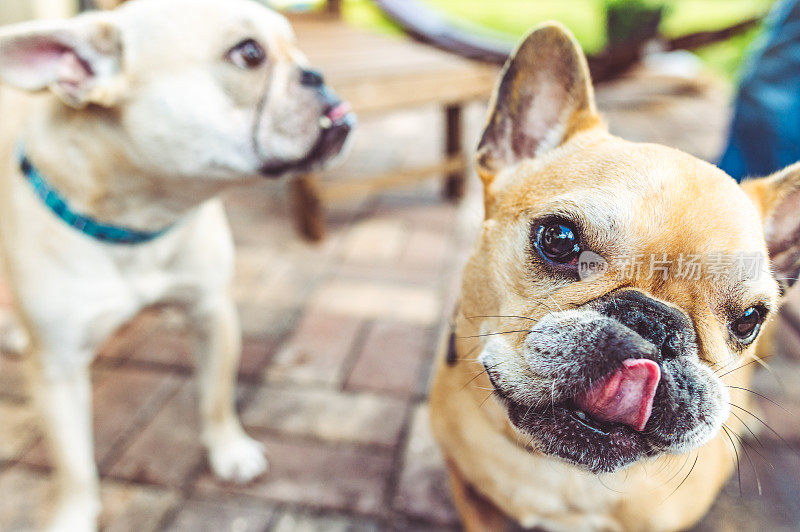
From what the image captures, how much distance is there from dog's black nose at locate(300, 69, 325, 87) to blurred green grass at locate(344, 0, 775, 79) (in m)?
5.32

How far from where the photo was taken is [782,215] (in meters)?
1.20

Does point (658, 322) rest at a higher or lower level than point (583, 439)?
higher

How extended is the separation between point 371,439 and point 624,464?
1089 millimetres

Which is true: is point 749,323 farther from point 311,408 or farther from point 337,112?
point 311,408

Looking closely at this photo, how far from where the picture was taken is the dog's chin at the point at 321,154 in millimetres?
1550

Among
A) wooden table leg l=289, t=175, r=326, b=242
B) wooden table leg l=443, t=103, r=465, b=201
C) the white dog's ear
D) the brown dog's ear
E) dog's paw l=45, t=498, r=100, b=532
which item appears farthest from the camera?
wooden table leg l=443, t=103, r=465, b=201

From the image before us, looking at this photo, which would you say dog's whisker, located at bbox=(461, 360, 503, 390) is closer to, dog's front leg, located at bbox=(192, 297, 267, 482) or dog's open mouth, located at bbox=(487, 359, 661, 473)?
dog's open mouth, located at bbox=(487, 359, 661, 473)

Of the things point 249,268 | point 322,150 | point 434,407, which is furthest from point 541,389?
point 249,268

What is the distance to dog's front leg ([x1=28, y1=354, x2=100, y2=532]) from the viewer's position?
4.89ft

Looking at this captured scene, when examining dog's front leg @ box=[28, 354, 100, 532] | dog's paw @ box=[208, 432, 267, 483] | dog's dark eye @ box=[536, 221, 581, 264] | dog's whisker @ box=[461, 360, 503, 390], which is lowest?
dog's paw @ box=[208, 432, 267, 483]

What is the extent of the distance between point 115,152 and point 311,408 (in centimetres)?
109

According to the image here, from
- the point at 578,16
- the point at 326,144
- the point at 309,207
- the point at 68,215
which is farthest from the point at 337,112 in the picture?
the point at 578,16

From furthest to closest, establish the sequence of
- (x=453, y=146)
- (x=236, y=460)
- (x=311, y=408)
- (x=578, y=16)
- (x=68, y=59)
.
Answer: (x=578, y=16) → (x=453, y=146) → (x=311, y=408) → (x=236, y=460) → (x=68, y=59)

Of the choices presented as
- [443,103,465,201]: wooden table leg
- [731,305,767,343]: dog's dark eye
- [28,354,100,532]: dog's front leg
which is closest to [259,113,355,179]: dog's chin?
[28,354,100,532]: dog's front leg
